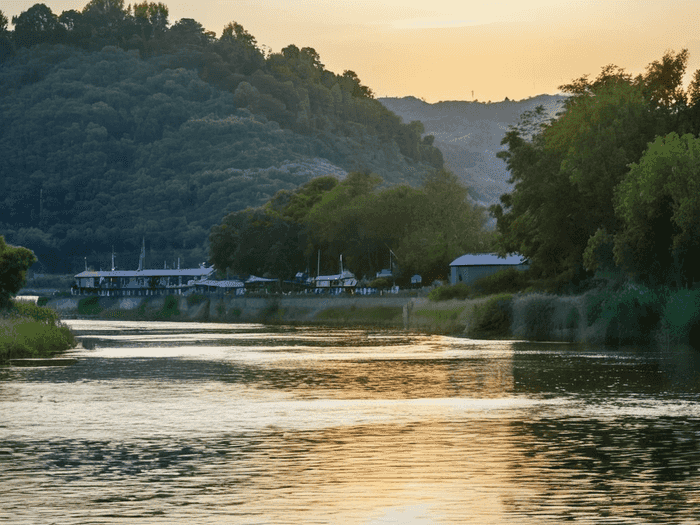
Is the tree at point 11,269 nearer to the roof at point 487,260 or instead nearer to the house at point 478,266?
the house at point 478,266

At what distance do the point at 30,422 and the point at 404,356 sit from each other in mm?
38353

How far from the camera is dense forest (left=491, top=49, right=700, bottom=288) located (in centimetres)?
7975

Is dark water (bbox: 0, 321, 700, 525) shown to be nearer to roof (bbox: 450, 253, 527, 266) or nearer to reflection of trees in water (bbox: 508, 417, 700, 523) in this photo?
reflection of trees in water (bbox: 508, 417, 700, 523)

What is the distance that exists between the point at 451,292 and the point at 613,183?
116 feet

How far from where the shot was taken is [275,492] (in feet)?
81.3

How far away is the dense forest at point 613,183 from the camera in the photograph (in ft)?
262

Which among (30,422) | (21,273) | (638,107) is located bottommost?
(30,422)

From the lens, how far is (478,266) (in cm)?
14850

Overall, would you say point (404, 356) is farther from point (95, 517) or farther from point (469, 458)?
point (95, 517)

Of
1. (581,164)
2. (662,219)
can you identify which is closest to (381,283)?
(581,164)

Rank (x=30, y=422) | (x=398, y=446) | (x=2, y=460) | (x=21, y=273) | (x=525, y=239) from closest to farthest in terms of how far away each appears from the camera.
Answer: (x=2, y=460), (x=398, y=446), (x=30, y=422), (x=21, y=273), (x=525, y=239)

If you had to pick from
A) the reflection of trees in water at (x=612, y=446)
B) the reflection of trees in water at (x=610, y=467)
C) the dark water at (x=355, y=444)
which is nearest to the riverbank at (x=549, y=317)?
the dark water at (x=355, y=444)

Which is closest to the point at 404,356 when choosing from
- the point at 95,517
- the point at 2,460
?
the point at 2,460

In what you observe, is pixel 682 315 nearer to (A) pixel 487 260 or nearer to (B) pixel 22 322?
(B) pixel 22 322
